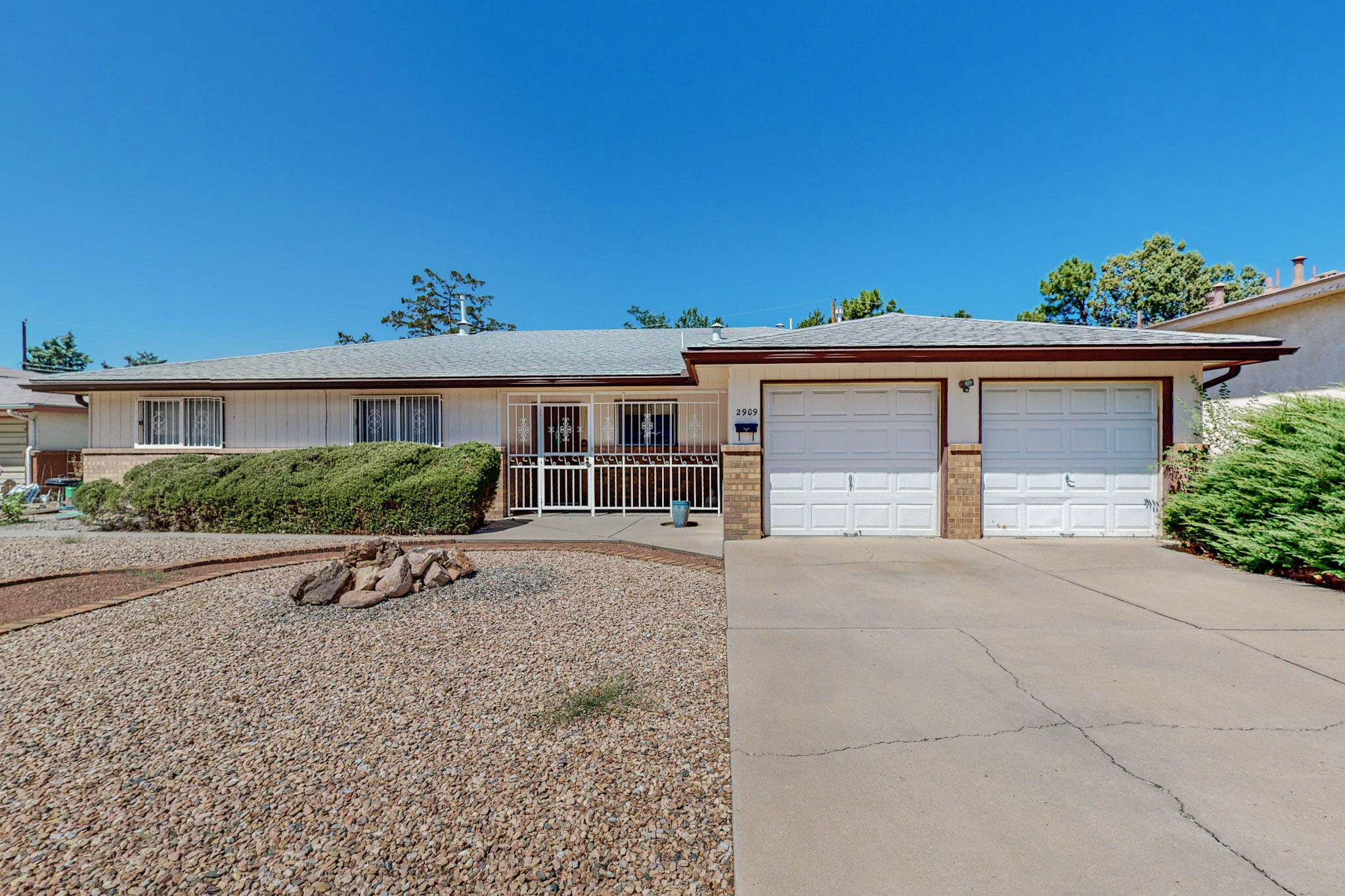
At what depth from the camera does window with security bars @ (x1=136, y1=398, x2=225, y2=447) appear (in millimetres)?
11391

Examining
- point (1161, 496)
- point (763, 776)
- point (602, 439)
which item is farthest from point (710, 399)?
point (763, 776)

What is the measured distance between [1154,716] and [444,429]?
11152mm

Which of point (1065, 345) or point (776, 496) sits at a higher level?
point (1065, 345)

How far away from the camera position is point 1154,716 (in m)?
2.74

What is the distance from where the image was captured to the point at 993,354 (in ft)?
23.4

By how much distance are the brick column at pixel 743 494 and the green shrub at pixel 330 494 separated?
3968 millimetres

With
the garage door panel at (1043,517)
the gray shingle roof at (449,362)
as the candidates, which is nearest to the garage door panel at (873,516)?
the garage door panel at (1043,517)

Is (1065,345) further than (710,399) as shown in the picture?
No

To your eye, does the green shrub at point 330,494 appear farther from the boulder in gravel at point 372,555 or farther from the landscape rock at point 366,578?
the landscape rock at point 366,578

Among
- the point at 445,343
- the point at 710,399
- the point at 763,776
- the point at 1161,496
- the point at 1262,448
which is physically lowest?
the point at 763,776

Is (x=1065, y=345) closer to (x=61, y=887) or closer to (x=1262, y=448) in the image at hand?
(x=1262, y=448)

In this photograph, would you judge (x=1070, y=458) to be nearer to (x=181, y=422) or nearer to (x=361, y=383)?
(x=361, y=383)

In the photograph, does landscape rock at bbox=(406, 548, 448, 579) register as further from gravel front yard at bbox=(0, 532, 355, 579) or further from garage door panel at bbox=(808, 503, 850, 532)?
garage door panel at bbox=(808, 503, 850, 532)

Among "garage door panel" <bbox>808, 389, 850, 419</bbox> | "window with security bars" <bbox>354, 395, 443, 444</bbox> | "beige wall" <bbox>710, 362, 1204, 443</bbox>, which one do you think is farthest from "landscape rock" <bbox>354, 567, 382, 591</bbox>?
"window with security bars" <bbox>354, 395, 443, 444</bbox>
